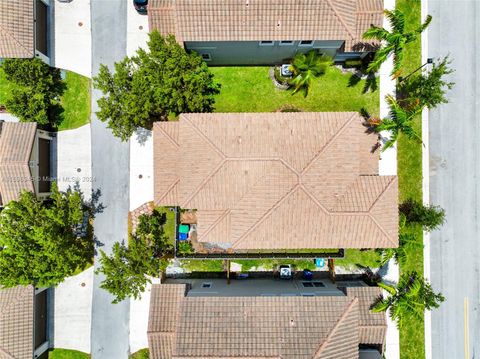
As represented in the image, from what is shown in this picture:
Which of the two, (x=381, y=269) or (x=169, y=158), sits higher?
(x=169, y=158)

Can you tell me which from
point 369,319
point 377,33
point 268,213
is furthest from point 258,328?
point 377,33

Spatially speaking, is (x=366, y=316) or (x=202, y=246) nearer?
(x=366, y=316)

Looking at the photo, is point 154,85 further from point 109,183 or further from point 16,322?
point 16,322

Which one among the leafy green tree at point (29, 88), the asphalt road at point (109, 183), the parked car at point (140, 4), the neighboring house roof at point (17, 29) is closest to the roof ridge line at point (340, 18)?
the parked car at point (140, 4)

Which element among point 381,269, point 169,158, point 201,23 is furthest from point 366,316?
point 201,23

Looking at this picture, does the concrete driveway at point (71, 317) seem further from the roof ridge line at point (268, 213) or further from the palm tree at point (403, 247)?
the palm tree at point (403, 247)

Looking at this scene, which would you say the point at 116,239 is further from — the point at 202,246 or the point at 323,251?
the point at 323,251

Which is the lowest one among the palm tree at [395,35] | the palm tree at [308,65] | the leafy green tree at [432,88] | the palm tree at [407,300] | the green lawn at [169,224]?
the palm tree at [407,300]
